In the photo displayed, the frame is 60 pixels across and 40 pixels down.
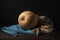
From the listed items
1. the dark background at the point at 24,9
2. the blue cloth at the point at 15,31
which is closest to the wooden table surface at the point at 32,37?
the blue cloth at the point at 15,31

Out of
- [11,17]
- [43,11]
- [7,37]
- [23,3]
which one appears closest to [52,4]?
[43,11]

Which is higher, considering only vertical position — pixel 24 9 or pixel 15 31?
pixel 24 9

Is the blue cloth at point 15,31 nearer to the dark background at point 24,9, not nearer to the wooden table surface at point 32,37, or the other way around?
the wooden table surface at point 32,37

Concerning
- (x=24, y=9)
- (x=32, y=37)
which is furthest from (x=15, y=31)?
(x=24, y=9)

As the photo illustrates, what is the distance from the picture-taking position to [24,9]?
45.3 inches

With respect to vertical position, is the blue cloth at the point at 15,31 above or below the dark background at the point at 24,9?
below

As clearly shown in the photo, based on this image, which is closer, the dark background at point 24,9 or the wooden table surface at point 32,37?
the wooden table surface at point 32,37

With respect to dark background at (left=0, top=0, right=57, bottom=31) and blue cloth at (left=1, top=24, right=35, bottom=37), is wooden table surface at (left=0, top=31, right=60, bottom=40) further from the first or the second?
dark background at (left=0, top=0, right=57, bottom=31)

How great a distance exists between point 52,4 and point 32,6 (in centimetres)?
14

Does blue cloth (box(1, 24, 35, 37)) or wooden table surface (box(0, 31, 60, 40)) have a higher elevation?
blue cloth (box(1, 24, 35, 37))

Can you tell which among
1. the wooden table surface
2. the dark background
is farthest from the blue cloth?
the dark background

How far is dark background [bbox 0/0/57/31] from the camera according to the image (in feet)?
3.75

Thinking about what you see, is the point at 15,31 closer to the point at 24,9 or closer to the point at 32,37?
the point at 32,37

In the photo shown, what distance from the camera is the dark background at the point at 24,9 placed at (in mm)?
1142
